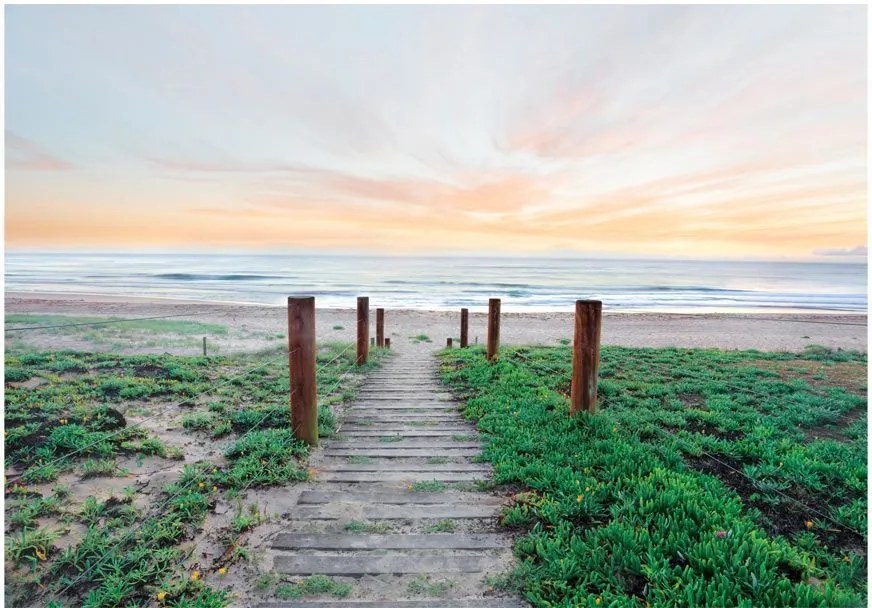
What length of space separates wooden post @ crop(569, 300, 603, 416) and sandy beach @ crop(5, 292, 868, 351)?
8587 millimetres

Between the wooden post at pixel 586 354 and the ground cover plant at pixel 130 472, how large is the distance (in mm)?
2950

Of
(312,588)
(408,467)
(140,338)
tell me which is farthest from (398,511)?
(140,338)

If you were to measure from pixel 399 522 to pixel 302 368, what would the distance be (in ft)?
6.41

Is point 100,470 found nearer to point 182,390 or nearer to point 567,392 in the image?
point 182,390

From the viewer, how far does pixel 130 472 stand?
4137 millimetres

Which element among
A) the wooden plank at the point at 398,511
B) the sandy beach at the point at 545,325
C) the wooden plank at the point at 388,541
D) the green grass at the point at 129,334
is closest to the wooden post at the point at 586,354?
the wooden plank at the point at 398,511

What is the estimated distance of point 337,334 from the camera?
15.5 meters

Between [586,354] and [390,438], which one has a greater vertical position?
[586,354]

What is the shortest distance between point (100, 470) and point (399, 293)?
32.8 meters

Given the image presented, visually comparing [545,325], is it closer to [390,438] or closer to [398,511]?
[390,438]

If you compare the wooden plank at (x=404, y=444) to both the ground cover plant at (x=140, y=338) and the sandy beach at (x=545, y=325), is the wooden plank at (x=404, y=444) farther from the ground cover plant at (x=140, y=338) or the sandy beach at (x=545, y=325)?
the sandy beach at (x=545, y=325)

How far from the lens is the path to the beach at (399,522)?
8.91ft

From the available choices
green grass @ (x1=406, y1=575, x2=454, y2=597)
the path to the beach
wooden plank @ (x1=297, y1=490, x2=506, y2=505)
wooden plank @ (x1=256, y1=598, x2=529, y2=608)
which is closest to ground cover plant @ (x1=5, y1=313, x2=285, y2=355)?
the path to the beach

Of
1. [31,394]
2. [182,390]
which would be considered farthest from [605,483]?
[31,394]
